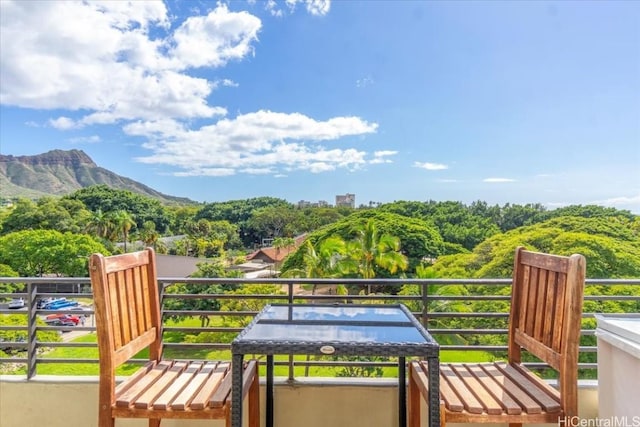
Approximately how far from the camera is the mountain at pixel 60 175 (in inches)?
1564

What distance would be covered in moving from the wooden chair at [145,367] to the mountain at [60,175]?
43.6 metres

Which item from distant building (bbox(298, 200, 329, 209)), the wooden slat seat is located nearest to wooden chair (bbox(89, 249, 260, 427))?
the wooden slat seat

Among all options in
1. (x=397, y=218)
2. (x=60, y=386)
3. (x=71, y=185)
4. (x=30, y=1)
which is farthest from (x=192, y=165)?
(x=60, y=386)

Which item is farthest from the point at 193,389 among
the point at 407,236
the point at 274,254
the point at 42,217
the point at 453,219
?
the point at 42,217

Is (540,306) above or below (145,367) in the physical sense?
above

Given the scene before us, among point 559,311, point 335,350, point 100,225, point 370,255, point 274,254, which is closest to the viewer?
point 335,350

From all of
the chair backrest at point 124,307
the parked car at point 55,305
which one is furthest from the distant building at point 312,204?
the chair backrest at point 124,307

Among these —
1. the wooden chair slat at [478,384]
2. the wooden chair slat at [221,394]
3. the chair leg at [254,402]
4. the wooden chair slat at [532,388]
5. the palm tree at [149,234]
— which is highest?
the wooden chair slat at [532,388]

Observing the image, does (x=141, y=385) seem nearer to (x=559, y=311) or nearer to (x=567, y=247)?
(x=559, y=311)

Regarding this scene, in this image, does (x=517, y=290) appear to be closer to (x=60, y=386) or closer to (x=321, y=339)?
(x=321, y=339)

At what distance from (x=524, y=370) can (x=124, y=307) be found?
1657mm

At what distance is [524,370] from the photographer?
5.14 ft

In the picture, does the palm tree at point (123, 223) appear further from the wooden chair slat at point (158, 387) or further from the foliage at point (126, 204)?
Answer: the wooden chair slat at point (158, 387)

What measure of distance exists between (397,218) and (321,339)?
83.1 ft
